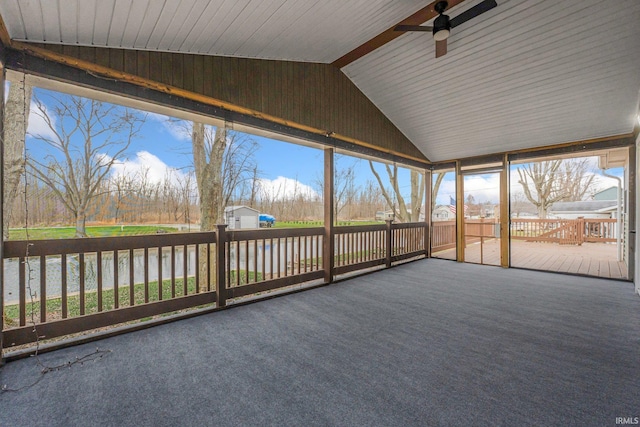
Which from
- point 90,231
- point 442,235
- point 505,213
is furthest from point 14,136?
point 442,235

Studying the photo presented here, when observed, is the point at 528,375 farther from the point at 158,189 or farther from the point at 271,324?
the point at 158,189

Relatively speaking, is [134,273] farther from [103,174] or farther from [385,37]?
[385,37]

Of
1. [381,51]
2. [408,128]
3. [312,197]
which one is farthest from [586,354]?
[408,128]

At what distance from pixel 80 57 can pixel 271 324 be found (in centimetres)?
318

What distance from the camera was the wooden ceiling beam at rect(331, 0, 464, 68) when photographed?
10.9ft

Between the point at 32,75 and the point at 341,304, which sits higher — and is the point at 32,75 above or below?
above

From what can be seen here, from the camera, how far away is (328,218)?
478cm

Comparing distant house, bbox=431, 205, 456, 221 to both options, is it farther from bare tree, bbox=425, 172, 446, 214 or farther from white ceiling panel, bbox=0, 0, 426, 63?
white ceiling panel, bbox=0, 0, 426, 63

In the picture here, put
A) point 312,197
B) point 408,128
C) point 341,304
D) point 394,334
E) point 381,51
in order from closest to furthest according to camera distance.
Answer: point 394,334, point 341,304, point 381,51, point 312,197, point 408,128

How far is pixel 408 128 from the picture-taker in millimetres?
6000

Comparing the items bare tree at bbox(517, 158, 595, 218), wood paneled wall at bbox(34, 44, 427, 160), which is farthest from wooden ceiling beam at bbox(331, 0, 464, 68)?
bare tree at bbox(517, 158, 595, 218)

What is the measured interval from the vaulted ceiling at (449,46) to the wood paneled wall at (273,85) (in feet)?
0.37

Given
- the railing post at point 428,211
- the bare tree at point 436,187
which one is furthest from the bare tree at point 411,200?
the railing post at point 428,211

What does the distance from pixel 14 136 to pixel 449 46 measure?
5202 millimetres
